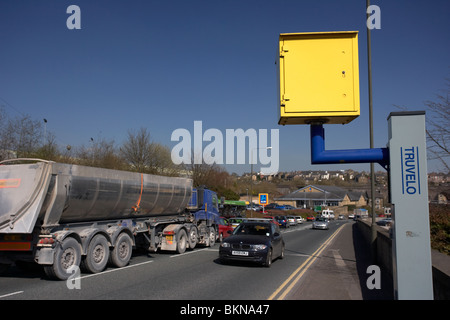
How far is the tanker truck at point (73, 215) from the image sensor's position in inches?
366

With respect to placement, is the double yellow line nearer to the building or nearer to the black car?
the black car

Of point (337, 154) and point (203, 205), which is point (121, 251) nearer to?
point (203, 205)

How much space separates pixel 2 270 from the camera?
10477 mm

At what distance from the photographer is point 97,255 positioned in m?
11.0

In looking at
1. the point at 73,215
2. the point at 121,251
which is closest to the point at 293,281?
the point at 121,251

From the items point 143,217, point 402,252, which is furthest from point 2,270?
point 402,252

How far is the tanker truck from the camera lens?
Result: 9.29 metres

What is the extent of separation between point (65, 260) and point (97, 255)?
1.32 metres

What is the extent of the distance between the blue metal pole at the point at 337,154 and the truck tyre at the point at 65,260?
728 centimetres

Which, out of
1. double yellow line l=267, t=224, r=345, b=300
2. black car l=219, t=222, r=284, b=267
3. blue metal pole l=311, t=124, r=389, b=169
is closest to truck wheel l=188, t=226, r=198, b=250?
black car l=219, t=222, r=284, b=267

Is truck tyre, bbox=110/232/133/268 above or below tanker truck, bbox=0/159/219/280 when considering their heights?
below

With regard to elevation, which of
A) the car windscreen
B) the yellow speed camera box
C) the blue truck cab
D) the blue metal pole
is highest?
the yellow speed camera box

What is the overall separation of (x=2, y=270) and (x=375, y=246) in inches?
488

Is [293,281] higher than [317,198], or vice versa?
[317,198]
